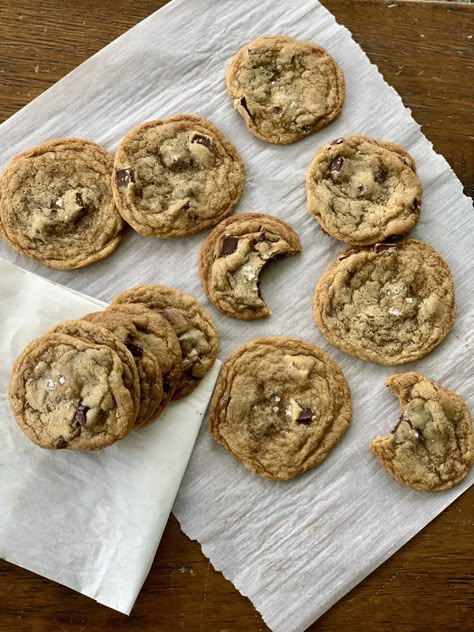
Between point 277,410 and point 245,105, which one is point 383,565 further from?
point 245,105

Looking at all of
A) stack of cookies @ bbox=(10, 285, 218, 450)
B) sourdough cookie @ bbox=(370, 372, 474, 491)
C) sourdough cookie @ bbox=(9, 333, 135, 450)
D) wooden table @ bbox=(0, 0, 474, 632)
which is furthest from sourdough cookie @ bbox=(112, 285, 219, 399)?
sourdough cookie @ bbox=(370, 372, 474, 491)

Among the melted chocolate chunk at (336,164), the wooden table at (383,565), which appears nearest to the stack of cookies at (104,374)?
the wooden table at (383,565)

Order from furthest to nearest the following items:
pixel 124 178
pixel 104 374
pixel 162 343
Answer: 1. pixel 124 178
2. pixel 162 343
3. pixel 104 374

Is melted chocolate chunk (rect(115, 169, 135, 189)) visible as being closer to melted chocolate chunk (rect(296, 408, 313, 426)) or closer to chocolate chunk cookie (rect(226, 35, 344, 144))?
chocolate chunk cookie (rect(226, 35, 344, 144))

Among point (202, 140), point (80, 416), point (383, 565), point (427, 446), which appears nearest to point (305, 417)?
point (427, 446)

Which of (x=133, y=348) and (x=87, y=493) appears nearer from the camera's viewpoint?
(x=133, y=348)

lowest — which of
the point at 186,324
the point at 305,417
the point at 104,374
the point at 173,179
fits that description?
the point at 305,417
